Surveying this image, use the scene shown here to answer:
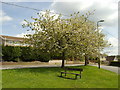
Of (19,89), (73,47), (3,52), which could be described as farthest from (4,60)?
(19,89)

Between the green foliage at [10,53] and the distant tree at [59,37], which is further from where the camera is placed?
the green foliage at [10,53]

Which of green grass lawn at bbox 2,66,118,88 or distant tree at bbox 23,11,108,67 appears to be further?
distant tree at bbox 23,11,108,67

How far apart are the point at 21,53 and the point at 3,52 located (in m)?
3.85

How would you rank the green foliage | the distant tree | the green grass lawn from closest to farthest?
1. the green grass lawn
2. the distant tree
3. the green foliage

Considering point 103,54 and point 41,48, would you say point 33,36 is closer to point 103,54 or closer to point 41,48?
point 41,48

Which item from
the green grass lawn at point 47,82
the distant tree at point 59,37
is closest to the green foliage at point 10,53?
the distant tree at point 59,37

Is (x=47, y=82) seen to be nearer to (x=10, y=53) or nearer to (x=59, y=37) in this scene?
Result: (x=59, y=37)

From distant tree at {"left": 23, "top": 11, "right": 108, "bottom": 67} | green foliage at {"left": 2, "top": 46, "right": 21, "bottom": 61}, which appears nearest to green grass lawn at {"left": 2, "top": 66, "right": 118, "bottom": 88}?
distant tree at {"left": 23, "top": 11, "right": 108, "bottom": 67}

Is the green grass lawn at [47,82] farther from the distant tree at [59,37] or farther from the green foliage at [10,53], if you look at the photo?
the green foliage at [10,53]

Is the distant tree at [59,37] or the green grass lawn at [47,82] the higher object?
the distant tree at [59,37]

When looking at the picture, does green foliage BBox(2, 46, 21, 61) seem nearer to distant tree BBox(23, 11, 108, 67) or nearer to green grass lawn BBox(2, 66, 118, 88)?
distant tree BBox(23, 11, 108, 67)

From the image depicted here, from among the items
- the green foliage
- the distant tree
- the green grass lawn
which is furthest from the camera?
the green foliage

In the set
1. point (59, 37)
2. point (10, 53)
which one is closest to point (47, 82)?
point (59, 37)

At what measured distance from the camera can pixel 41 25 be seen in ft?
58.7
